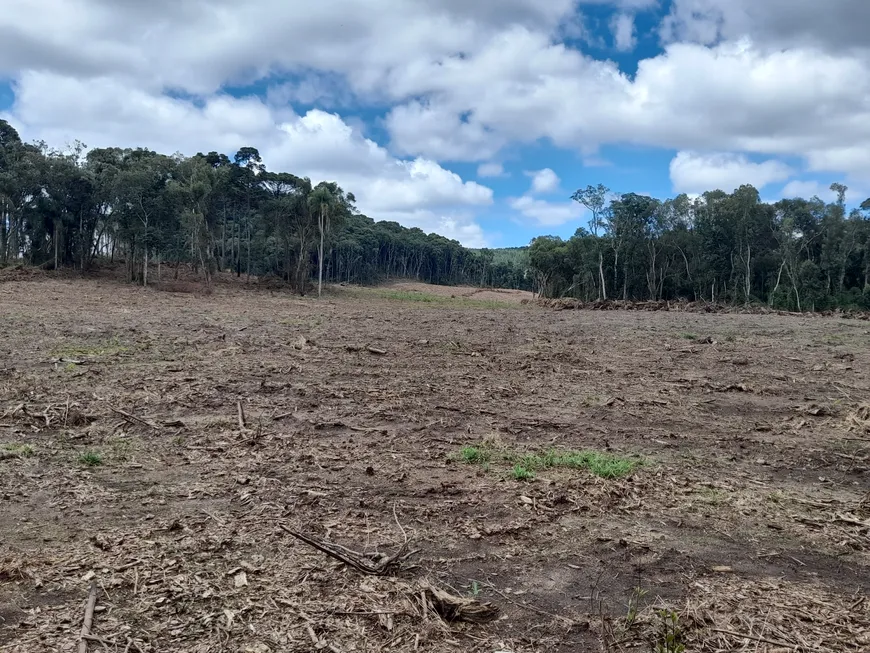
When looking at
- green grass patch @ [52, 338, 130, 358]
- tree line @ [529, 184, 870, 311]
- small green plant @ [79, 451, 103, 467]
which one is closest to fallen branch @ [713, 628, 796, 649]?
small green plant @ [79, 451, 103, 467]

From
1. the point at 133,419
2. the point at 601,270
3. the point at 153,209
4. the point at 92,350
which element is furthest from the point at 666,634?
the point at 601,270

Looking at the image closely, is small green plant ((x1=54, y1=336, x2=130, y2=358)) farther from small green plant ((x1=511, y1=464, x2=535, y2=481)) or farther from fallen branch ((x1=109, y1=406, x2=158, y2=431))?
small green plant ((x1=511, y1=464, x2=535, y2=481))

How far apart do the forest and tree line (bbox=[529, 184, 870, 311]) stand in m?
0.12

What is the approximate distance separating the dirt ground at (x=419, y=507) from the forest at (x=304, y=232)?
2764 cm

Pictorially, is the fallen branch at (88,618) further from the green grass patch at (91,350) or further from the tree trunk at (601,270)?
the tree trunk at (601,270)

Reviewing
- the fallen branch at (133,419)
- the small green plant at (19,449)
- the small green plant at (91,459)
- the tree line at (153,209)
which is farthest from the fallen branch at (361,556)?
the tree line at (153,209)

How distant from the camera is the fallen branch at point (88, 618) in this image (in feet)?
9.16

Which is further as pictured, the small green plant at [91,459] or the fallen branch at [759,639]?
the small green plant at [91,459]

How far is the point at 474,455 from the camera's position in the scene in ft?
19.7

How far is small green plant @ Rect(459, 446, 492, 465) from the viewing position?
591cm

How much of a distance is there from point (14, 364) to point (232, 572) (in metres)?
8.16

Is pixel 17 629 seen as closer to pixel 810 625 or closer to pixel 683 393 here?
pixel 810 625

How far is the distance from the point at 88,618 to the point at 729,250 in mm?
58679

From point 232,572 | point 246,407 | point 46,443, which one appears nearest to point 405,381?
point 246,407
